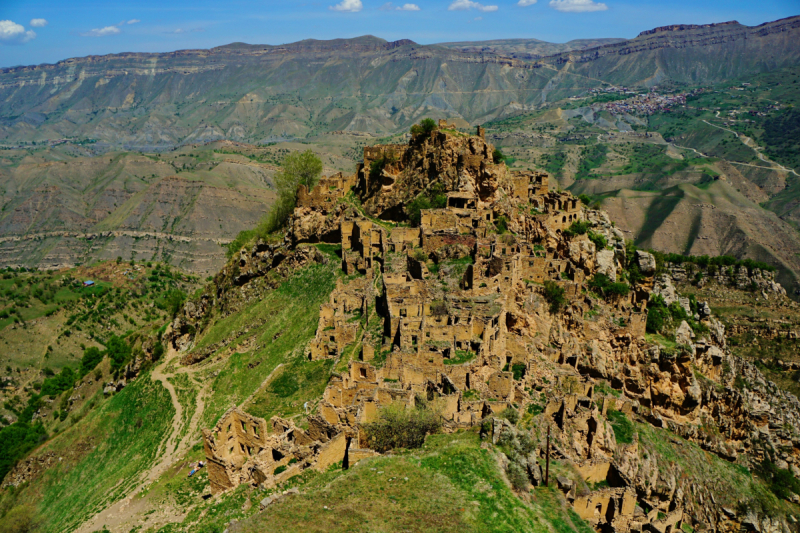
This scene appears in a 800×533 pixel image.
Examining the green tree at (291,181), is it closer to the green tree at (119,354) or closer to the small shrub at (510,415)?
the green tree at (119,354)

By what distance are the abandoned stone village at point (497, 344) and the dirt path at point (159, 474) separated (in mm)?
4623

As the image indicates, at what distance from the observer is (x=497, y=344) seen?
4309cm

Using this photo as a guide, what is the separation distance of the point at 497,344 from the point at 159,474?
94.2 ft

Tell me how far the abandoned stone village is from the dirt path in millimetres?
4623

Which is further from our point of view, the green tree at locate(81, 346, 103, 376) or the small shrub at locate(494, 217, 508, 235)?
the green tree at locate(81, 346, 103, 376)

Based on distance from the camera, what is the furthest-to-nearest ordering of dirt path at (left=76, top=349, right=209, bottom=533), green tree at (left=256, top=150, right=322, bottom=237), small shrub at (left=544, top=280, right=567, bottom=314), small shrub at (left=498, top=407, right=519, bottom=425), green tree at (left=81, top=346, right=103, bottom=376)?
green tree at (left=81, top=346, right=103, bottom=376)
green tree at (left=256, top=150, right=322, bottom=237)
small shrub at (left=544, top=280, right=567, bottom=314)
dirt path at (left=76, top=349, right=209, bottom=533)
small shrub at (left=498, top=407, right=519, bottom=425)

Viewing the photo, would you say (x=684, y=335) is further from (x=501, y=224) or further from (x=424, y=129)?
(x=424, y=129)

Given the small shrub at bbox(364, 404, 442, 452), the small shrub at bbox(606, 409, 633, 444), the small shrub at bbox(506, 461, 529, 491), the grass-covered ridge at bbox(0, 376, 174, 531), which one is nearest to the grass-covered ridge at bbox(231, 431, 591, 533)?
the small shrub at bbox(506, 461, 529, 491)

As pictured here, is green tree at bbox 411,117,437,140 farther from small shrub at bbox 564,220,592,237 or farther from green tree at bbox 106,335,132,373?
green tree at bbox 106,335,132,373

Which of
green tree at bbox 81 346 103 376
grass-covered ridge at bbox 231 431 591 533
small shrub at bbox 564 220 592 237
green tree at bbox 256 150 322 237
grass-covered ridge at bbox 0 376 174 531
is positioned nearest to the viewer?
grass-covered ridge at bbox 231 431 591 533

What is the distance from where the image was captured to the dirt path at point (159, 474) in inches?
1341

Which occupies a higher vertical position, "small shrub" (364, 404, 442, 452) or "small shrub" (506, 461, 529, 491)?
"small shrub" (364, 404, 442, 452)

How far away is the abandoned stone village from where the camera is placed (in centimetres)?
3231

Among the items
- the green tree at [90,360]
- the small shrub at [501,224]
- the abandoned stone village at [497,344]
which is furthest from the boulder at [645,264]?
the green tree at [90,360]
